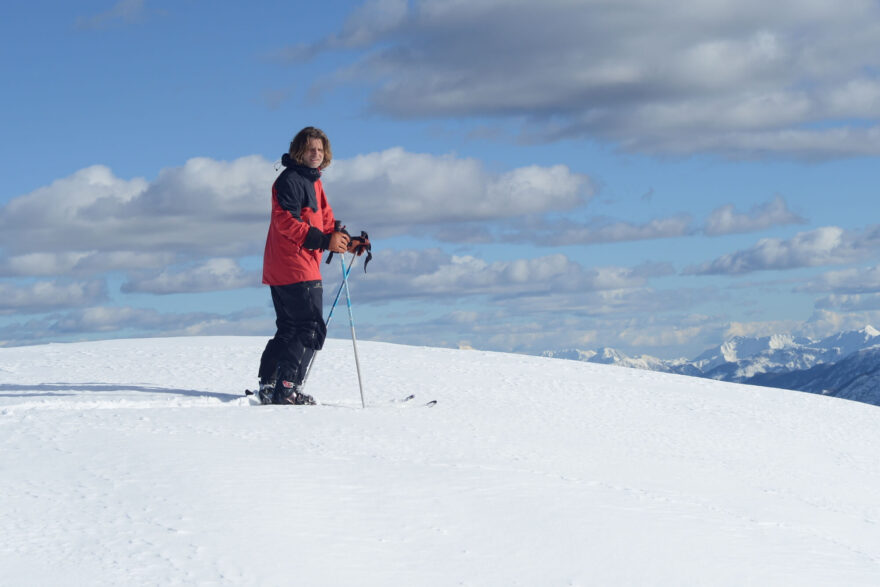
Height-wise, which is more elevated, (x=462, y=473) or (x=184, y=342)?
(x=184, y=342)

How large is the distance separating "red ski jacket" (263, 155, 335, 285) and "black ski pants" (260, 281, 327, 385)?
0.11 m

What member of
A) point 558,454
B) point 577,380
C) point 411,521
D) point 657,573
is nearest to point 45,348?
point 577,380

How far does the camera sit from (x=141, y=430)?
5582 mm

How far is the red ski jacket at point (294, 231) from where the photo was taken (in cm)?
682

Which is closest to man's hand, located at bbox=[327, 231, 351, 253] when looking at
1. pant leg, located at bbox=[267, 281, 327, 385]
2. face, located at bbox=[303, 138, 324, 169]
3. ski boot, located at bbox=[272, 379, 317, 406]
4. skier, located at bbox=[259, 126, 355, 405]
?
skier, located at bbox=[259, 126, 355, 405]

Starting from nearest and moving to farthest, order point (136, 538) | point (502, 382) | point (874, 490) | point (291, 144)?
point (136, 538), point (874, 490), point (291, 144), point (502, 382)

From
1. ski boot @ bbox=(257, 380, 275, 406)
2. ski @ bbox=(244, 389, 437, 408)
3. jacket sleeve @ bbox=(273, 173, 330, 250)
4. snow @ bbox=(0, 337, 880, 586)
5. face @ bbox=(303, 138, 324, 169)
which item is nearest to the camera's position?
snow @ bbox=(0, 337, 880, 586)

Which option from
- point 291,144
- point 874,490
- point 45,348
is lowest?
point 874,490

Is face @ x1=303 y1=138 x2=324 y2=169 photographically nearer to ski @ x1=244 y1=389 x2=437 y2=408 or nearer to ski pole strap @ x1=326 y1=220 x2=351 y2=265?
ski pole strap @ x1=326 y1=220 x2=351 y2=265

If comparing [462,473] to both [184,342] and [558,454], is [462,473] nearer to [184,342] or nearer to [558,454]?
[558,454]

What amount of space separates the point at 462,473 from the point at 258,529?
60.6 inches

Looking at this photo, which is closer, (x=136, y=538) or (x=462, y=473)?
(x=136, y=538)

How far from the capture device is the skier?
687cm

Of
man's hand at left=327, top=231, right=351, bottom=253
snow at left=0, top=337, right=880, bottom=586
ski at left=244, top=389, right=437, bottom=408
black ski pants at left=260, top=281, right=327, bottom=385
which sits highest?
man's hand at left=327, top=231, right=351, bottom=253
